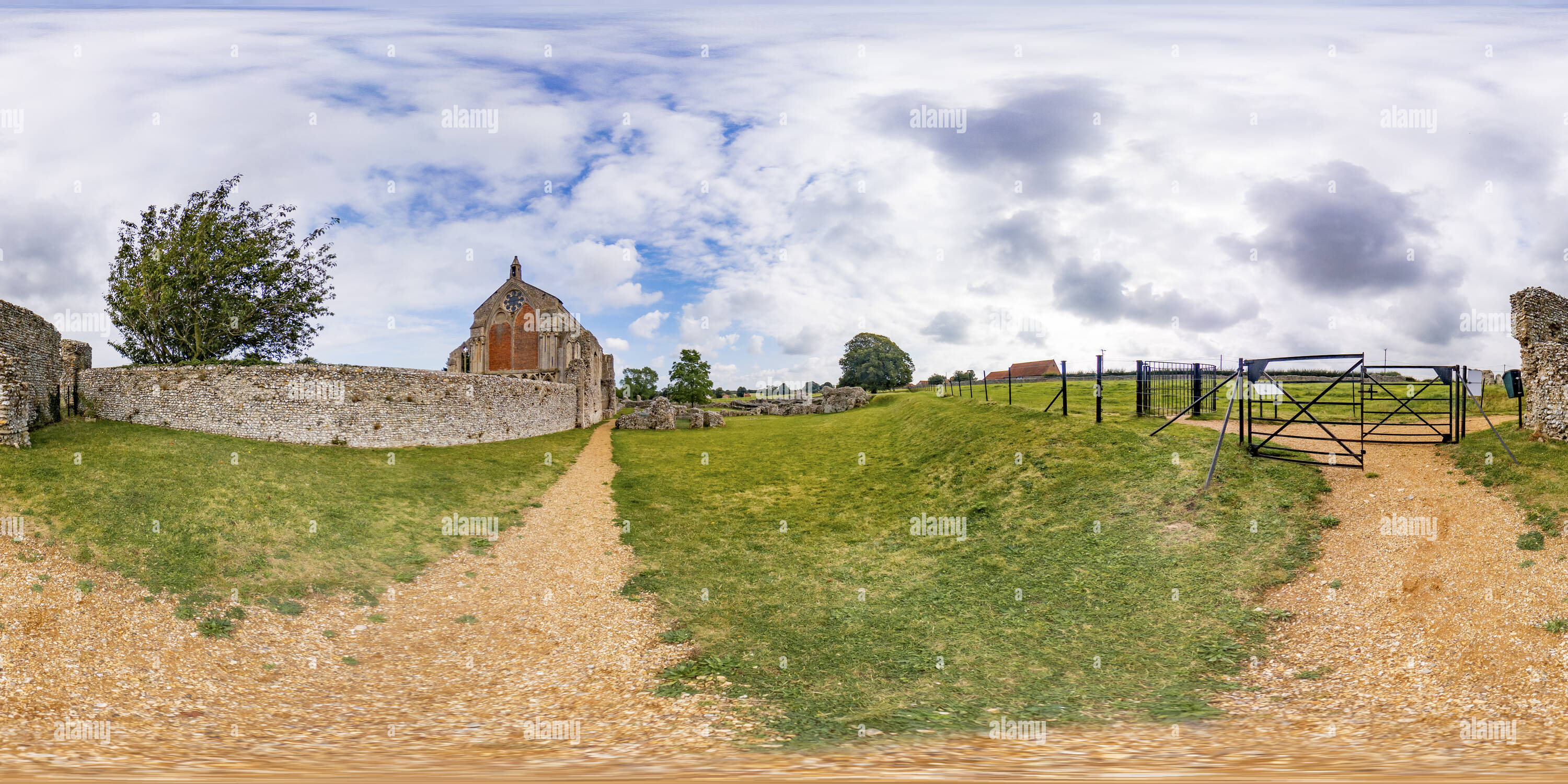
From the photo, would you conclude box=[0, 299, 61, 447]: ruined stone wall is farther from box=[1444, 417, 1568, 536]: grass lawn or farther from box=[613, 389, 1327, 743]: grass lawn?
box=[1444, 417, 1568, 536]: grass lawn

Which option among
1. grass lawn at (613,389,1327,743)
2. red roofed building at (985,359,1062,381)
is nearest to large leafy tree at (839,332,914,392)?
red roofed building at (985,359,1062,381)

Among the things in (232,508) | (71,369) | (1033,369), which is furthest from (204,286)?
(1033,369)

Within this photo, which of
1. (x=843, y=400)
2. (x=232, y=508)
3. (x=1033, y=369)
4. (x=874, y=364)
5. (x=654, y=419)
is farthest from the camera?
(x=1033, y=369)

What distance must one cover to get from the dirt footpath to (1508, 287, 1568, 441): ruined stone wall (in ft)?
58.1

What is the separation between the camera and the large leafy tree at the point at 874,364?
75.9m

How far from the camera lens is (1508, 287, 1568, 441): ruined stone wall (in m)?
13.4

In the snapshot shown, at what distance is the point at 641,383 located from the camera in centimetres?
8725

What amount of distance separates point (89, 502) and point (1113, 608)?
18.7 meters

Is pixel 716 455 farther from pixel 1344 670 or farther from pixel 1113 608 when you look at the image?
pixel 1344 670

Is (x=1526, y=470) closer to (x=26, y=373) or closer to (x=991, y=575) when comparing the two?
(x=991, y=575)

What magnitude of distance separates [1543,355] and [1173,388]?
12473mm

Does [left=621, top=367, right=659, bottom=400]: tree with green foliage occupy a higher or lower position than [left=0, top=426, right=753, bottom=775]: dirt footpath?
higher

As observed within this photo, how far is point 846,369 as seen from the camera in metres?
79.4

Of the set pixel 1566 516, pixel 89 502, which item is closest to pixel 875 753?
pixel 1566 516
